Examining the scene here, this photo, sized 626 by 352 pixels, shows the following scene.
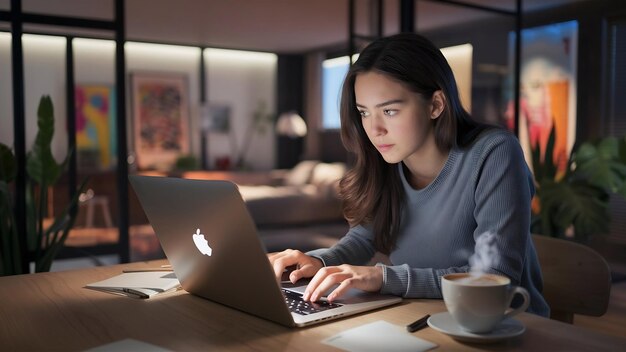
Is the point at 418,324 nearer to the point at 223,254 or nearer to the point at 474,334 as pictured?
the point at 474,334

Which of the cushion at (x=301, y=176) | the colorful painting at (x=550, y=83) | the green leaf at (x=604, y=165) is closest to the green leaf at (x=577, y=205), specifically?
the green leaf at (x=604, y=165)

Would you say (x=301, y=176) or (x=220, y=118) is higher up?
(x=220, y=118)

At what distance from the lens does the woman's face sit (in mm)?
1373

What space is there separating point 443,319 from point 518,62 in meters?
4.53

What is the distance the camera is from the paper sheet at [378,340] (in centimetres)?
84

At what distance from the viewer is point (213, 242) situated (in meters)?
0.99

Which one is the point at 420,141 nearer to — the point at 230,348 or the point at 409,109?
the point at 409,109

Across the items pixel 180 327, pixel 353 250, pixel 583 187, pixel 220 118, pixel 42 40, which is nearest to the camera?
pixel 180 327

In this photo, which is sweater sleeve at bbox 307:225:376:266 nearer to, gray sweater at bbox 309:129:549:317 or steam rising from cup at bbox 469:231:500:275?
gray sweater at bbox 309:129:549:317

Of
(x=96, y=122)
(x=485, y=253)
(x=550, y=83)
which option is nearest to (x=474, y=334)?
(x=485, y=253)

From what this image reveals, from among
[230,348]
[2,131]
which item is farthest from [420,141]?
[2,131]

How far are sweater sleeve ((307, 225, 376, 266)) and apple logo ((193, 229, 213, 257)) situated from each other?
0.41 m

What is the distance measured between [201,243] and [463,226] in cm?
66

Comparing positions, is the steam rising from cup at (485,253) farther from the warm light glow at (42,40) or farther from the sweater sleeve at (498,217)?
the warm light glow at (42,40)
